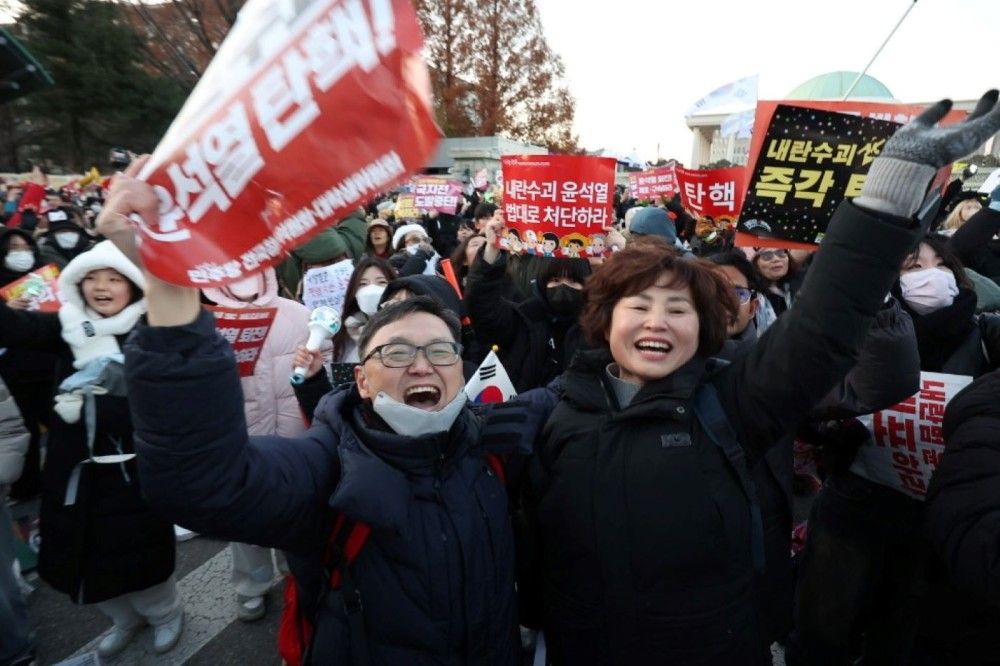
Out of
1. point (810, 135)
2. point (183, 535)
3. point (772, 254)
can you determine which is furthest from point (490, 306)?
point (183, 535)

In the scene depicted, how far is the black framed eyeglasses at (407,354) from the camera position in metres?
1.48

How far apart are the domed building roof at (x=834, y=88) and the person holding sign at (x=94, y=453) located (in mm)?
11937

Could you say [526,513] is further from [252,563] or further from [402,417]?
[252,563]

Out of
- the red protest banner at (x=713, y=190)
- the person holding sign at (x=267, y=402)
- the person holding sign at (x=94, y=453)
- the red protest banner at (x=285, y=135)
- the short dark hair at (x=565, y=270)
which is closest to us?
the red protest banner at (x=285, y=135)

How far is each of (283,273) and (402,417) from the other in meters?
4.22

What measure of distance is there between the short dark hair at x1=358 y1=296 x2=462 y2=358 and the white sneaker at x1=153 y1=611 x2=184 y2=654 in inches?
86.5

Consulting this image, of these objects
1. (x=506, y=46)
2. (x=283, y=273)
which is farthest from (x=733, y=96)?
(x=506, y=46)

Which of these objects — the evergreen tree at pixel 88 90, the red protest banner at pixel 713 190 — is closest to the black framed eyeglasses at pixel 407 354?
the red protest banner at pixel 713 190

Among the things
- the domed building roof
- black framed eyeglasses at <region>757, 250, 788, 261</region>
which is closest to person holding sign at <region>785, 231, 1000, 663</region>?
black framed eyeglasses at <region>757, 250, 788, 261</region>

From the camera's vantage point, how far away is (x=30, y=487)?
4055 mm

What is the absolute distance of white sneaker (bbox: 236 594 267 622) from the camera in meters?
2.92

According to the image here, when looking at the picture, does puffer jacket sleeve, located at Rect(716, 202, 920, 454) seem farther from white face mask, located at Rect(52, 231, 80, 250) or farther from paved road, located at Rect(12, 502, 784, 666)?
white face mask, located at Rect(52, 231, 80, 250)

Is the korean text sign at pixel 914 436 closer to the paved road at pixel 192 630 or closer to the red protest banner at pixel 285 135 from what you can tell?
the paved road at pixel 192 630

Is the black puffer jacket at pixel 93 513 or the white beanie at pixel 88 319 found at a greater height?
the white beanie at pixel 88 319
